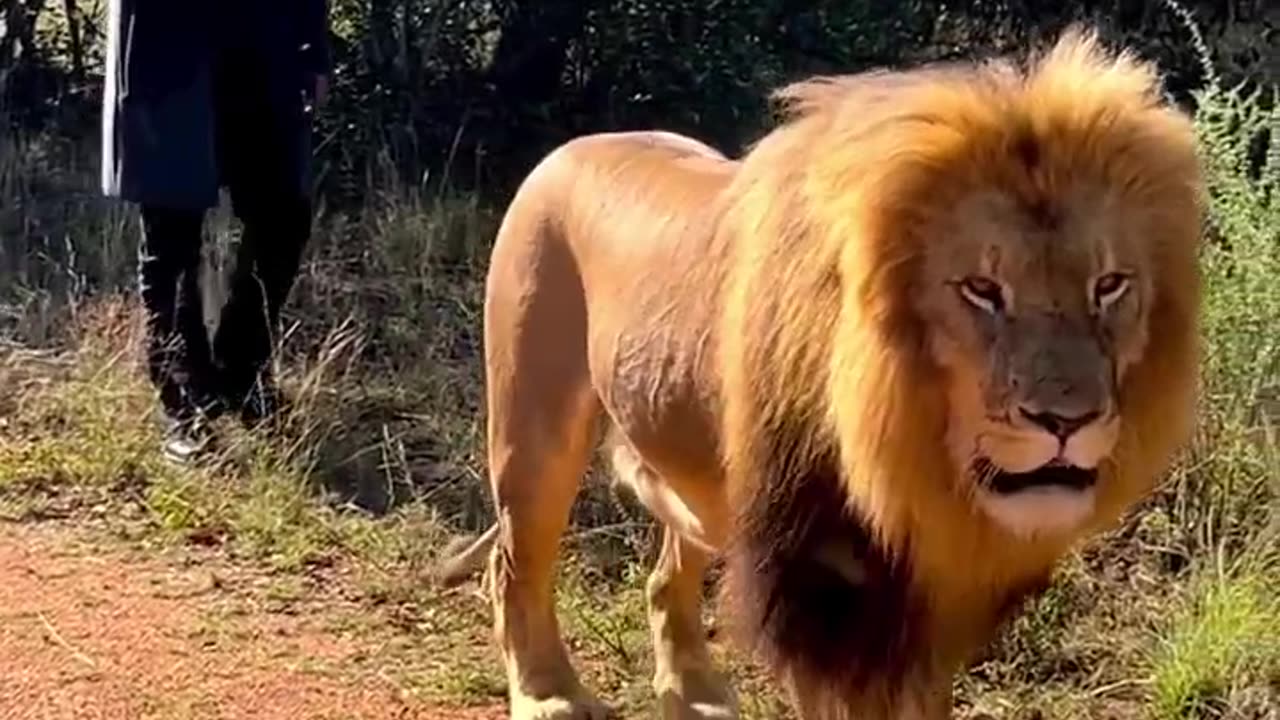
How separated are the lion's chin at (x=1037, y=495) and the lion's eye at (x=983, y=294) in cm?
20

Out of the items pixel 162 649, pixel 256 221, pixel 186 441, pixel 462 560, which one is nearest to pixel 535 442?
pixel 462 560

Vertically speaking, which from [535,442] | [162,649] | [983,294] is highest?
[983,294]

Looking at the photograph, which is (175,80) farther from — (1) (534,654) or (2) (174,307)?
(1) (534,654)

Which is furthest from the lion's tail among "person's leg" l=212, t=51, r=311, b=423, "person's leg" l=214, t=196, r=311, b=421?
"person's leg" l=214, t=196, r=311, b=421

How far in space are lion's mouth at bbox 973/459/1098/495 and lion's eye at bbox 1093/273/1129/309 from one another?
204mm

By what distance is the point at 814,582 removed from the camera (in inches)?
134

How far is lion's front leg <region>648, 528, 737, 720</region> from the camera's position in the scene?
4.43 metres

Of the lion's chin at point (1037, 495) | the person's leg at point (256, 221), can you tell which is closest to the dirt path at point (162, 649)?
the person's leg at point (256, 221)

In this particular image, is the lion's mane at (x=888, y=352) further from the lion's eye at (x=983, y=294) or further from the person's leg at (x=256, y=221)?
the person's leg at (x=256, y=221)

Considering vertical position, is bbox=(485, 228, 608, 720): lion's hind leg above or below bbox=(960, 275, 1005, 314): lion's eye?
below

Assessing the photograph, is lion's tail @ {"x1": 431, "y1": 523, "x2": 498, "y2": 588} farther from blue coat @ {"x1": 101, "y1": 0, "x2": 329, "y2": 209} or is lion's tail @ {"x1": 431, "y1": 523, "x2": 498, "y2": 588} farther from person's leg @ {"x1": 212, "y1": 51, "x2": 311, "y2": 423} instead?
blue coat @ {"x1": 101, "y1": 0, "x2": 329, "y2": 209}

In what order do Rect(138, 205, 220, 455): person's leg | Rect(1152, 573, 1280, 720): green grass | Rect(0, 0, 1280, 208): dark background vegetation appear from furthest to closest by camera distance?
Rect(0, 0, 1280, 208): dark background vegetation
Rect(138, 205, 220, 455): person's leg
Rect(1152, 573, 1280, 720): green grass

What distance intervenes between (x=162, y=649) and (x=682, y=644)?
46.4 inches

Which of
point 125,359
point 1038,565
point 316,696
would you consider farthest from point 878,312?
point 125,359
